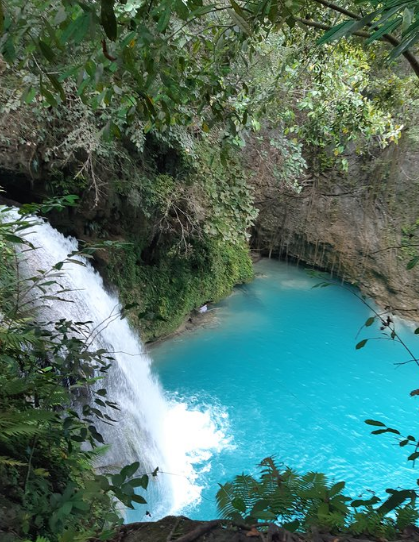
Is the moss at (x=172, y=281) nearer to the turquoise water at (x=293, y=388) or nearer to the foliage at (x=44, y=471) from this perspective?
the turquoise water at (x=293, y=388)

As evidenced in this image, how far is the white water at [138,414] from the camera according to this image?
4031 millimetres

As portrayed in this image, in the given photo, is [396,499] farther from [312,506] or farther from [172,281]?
[172,281]

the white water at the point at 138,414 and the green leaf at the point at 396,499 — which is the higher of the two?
the green leaf at the point at 396,499

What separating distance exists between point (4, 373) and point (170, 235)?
5.25m

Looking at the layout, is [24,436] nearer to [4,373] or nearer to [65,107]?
[4,373]

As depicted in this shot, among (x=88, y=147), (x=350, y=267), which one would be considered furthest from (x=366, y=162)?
(x=88, y=147)

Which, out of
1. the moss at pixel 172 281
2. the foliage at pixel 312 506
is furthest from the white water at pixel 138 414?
the foliage at pixel 312 506

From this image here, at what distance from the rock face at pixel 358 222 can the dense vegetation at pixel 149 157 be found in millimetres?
729

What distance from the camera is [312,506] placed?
152cm

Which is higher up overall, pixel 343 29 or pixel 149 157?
pixel 149 157

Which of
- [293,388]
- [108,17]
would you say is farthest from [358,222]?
[108,17]

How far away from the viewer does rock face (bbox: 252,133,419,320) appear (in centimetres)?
933

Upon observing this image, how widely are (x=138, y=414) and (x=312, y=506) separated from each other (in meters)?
3.48

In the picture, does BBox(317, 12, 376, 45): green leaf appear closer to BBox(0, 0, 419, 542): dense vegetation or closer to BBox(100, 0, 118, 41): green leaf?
BBox(0, 0, 419, 542): dense vegetation
